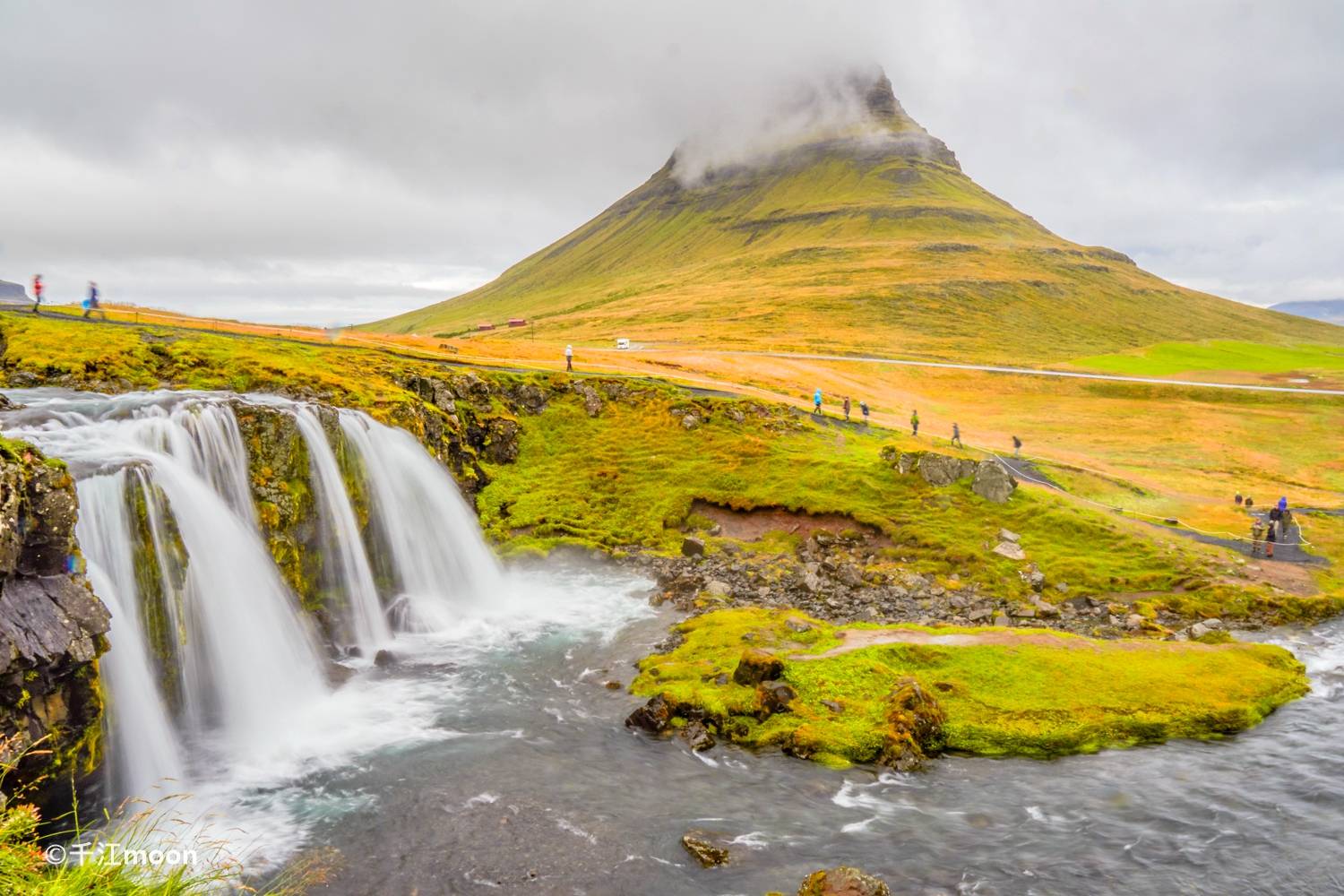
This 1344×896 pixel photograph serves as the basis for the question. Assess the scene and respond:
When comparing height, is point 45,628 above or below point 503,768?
above

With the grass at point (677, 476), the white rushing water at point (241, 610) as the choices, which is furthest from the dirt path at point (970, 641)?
the white rushing water at point (241, 610)

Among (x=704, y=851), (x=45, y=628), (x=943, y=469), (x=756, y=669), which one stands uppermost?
(x=943, y=469)

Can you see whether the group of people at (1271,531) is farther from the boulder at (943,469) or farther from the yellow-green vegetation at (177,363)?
the yellow-green vegetation at (177,363)

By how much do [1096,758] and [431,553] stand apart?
27.4 metres

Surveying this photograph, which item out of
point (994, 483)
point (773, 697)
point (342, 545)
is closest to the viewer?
point (773, 697)

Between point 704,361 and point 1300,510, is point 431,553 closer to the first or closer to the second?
point 1300,510

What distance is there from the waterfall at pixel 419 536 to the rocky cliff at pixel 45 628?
13.4 meters

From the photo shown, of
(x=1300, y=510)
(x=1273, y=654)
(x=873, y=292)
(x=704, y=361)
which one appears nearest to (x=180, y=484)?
(x=1273, y=654)

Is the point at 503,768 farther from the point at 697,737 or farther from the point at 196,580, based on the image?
the point at 196,580

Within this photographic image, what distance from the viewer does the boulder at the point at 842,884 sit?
1323 centimetres

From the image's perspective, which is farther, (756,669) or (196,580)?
(756,669)

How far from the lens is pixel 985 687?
2291 cm

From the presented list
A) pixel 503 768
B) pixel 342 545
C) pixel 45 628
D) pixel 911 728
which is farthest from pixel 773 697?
pixel 342 545

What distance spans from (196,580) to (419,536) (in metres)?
11.8
